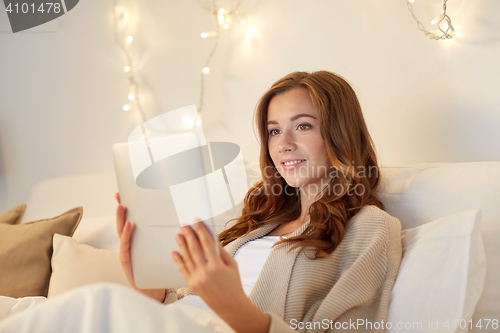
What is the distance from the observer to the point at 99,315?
47 centimetres

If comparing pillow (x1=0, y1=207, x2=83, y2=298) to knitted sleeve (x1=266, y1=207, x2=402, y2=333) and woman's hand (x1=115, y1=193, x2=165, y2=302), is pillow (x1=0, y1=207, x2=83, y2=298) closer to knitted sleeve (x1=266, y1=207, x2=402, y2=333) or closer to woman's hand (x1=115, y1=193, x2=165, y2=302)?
woman's hand (x1=115, y1=193, x2=165, y2=302)

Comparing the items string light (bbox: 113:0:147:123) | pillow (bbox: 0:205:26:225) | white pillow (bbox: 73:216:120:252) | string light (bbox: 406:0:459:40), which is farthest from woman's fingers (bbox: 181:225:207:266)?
string light (bbox: 113:0:147:123)

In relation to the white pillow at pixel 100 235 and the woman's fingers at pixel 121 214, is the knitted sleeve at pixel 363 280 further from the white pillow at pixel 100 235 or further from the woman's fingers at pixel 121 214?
the white pillow at pixel 100 235

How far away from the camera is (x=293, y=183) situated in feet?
3.88

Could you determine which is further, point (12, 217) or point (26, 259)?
point (12, 217)

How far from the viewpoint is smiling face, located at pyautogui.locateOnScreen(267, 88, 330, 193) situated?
1.15 meters

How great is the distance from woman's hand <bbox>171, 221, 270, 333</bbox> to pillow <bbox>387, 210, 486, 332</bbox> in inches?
14.7

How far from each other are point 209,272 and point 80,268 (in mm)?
754

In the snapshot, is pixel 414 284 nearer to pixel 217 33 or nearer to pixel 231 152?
pixel 231 152

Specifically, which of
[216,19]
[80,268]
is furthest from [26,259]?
[216,19]

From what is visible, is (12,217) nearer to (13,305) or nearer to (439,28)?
(13,305)

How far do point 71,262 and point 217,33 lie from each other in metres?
1.11

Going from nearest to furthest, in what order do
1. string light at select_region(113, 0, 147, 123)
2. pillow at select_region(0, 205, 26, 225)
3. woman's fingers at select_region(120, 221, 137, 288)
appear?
woman's fingers at select_region(120, 221, 137, 288) → pillow at select_region(0, 205, 26, 225) → string light at select_region(113, 0, 147, 123)

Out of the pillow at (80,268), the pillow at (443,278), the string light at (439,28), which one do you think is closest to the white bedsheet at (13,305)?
the pillow at (80,268)
